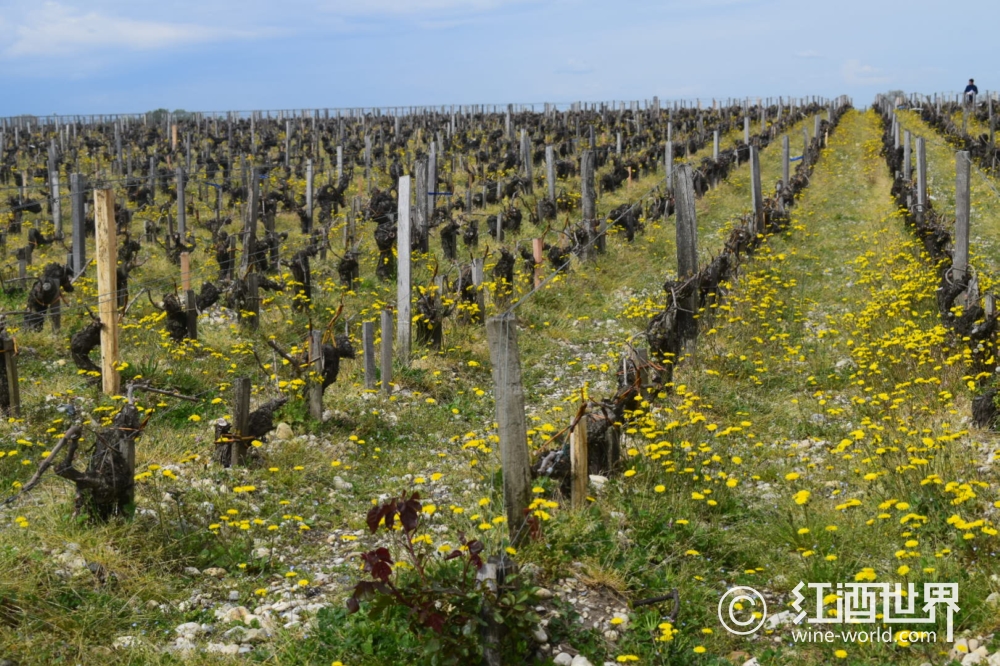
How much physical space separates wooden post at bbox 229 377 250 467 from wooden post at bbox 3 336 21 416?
2403mm

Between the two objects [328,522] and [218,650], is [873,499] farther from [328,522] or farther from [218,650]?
[218,650]

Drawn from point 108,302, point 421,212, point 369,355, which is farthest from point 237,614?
point 421,212

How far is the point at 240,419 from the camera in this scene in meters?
6.67

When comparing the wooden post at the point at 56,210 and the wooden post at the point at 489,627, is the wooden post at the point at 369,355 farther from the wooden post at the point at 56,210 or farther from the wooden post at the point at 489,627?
the wooden post at the point at 56,210

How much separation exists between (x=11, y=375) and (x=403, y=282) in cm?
401

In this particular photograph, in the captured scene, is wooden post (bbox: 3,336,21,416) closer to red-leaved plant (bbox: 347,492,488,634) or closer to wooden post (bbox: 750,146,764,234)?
red-leaved plant (bbox: 347,492,488,634)

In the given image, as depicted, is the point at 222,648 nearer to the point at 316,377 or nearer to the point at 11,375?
the point at 316,377

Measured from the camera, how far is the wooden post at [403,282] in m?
9.84

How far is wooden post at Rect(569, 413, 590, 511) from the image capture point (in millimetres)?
5547

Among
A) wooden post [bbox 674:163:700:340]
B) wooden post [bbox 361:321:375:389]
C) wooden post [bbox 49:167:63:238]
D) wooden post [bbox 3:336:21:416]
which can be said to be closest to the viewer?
wooden post [bbox 3:336:21:416]

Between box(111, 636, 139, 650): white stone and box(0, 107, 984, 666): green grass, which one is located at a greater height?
box(0, 107, 984, 666): green grass

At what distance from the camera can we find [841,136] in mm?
39594

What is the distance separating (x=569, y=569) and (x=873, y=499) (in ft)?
7.10

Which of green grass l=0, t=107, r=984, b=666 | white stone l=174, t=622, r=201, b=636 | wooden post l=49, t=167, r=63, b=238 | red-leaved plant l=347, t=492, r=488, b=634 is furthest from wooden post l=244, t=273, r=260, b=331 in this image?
wooden post l=49, t=167, r=63, b=238
